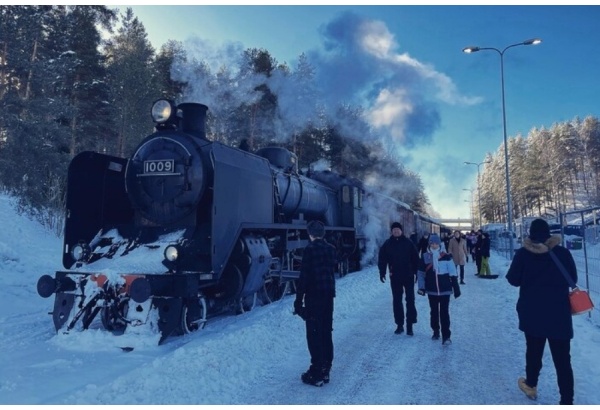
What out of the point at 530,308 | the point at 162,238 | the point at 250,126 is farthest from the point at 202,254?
the point at 250,126

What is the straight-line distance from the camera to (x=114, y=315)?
18.9ft

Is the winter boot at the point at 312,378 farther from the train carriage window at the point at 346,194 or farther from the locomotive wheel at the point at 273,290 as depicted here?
the train carriage window at the point at 346,194

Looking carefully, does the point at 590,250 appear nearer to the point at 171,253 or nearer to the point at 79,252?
the point at 171,253

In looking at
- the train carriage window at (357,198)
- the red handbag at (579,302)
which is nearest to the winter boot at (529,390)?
the red handbag at (579,302)

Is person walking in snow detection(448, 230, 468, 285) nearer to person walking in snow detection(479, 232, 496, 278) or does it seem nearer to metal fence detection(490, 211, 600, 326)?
person walking in snow detection(479, 232, 496, 278)

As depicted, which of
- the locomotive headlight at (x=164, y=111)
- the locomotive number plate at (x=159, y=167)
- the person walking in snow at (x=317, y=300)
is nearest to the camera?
the person walking in snow at (x=317, y=300)

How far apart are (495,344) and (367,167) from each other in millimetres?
19045

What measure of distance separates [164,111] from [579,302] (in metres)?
6.32

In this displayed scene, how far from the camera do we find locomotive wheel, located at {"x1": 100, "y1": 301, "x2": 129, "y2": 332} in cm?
575

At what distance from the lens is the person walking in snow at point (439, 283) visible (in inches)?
241

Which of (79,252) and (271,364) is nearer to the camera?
(271,364)

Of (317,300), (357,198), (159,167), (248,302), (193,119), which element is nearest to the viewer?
(317,300)

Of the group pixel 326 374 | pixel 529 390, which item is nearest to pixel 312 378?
pixel 326 374

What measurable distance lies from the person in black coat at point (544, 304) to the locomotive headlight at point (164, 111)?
5.58m
